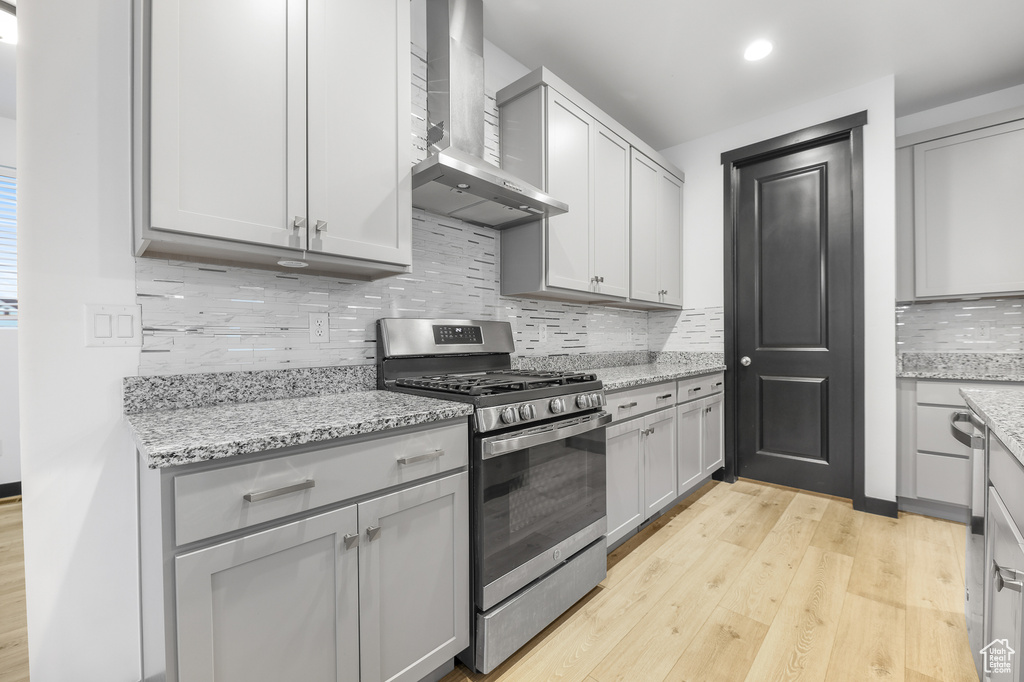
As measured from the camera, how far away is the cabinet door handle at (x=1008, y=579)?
2.84 ft

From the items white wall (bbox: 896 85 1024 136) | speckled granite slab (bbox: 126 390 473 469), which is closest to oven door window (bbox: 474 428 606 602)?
speckled granite slab (bbox: 126 390 473 469)

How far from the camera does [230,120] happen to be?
1245mm

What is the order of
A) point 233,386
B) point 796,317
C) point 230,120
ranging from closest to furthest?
point 230,120 < point 233,386 < point 796,317

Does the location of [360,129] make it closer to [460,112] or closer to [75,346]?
[460,112]

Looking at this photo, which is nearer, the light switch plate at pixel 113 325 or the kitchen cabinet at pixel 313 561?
the kitchen cabinet at pixel 313 561

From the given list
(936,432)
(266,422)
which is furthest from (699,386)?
(266,422)

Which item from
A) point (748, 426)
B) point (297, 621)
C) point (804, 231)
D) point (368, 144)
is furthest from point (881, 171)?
point (297, 621)

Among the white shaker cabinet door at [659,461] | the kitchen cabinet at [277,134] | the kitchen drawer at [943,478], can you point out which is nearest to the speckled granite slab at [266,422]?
the kitchen cabinet at [277,134]

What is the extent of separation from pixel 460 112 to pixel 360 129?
2.22 feet

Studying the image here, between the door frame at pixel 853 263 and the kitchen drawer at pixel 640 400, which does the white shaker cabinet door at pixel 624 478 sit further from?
the door frame at pixel 853 263

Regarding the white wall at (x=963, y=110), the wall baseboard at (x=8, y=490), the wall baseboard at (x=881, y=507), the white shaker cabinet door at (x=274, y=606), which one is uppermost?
the white wall at (x=963, y=110)

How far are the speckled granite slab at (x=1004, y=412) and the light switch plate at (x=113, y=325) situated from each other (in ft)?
6.95

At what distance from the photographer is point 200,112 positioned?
1.20 m

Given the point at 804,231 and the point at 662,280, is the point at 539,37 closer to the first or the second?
the point at 662,280
